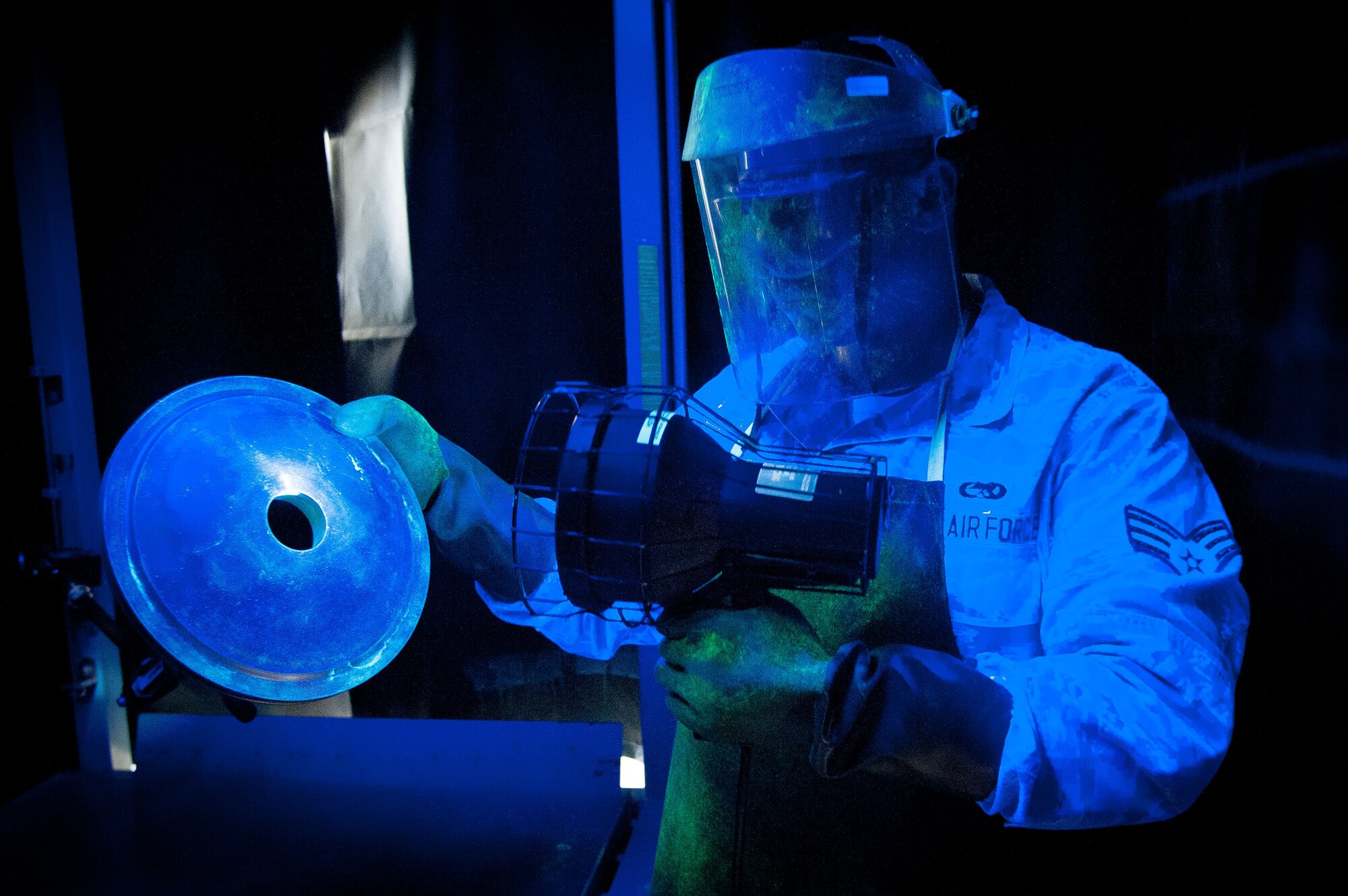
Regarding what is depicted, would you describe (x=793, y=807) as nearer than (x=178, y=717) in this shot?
Yes

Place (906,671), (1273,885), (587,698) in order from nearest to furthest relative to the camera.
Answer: (906,671) < (1273,885) < (587,698)

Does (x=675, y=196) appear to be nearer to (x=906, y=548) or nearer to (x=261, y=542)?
(x=906, y=548)

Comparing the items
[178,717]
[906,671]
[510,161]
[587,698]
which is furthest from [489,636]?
[906,671]

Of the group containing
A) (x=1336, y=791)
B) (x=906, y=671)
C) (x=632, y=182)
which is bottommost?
(x=1336, y=791)

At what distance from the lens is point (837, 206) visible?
3.62 ft

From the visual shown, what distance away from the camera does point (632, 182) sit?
158 centimetres

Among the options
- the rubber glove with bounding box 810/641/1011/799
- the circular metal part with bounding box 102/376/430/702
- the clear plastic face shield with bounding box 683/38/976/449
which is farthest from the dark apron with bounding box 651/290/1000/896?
the circular metal part with bounding box 102/376/430/702

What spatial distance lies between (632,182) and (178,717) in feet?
5.71

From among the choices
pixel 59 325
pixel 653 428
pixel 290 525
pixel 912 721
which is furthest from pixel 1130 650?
pixel 59 325

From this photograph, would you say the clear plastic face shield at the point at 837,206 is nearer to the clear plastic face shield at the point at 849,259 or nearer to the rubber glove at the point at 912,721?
the clear plastic face shield at the point at 849,259

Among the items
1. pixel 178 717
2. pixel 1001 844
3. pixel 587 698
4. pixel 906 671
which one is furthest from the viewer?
pixel 178 717

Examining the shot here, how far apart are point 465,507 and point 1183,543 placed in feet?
3.18

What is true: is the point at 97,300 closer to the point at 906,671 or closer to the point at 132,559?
the point at 132,559

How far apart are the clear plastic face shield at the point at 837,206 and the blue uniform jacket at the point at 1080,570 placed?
77mm
